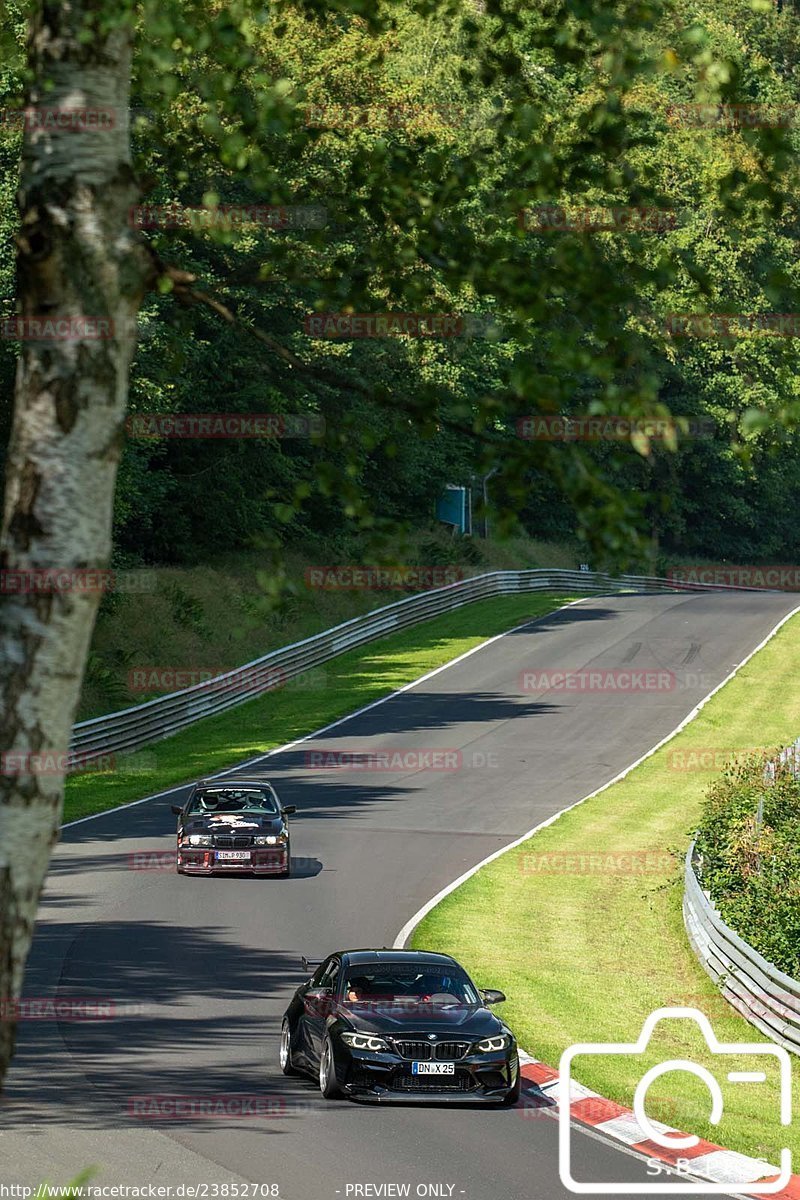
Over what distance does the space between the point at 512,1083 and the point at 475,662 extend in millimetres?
41364

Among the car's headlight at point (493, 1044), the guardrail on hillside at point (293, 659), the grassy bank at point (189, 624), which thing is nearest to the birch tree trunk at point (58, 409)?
the car's headlight at point (493, 1044)

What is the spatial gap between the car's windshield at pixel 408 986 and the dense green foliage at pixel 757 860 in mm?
7364

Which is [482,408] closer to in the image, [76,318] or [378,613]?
[76,318]

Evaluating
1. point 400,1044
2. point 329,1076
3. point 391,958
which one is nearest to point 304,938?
point 391,958

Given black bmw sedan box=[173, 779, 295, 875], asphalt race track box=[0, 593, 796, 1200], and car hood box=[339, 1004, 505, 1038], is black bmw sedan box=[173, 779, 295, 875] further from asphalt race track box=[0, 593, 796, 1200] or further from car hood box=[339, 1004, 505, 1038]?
car hood box=[339, 1004, 505, 1038]

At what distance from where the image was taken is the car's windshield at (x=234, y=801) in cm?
3095

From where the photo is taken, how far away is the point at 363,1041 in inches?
638

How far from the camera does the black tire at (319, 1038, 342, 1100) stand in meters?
16.2

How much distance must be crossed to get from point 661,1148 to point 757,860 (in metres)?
12.9

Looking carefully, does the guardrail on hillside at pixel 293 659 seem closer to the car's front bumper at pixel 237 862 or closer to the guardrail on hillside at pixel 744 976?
the car's front bumper at pixel 237 862

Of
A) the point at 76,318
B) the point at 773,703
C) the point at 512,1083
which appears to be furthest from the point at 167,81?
the point at 773,703

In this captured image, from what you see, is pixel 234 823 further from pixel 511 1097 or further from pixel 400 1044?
pixel 511 1097

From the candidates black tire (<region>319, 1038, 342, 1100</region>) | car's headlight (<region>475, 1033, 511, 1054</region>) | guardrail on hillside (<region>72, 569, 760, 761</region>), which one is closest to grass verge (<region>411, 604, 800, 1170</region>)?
car's headlight (<region>475, 1033, 511, 1054</region>)

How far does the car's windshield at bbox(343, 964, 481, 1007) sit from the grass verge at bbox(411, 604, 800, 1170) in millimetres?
1774
